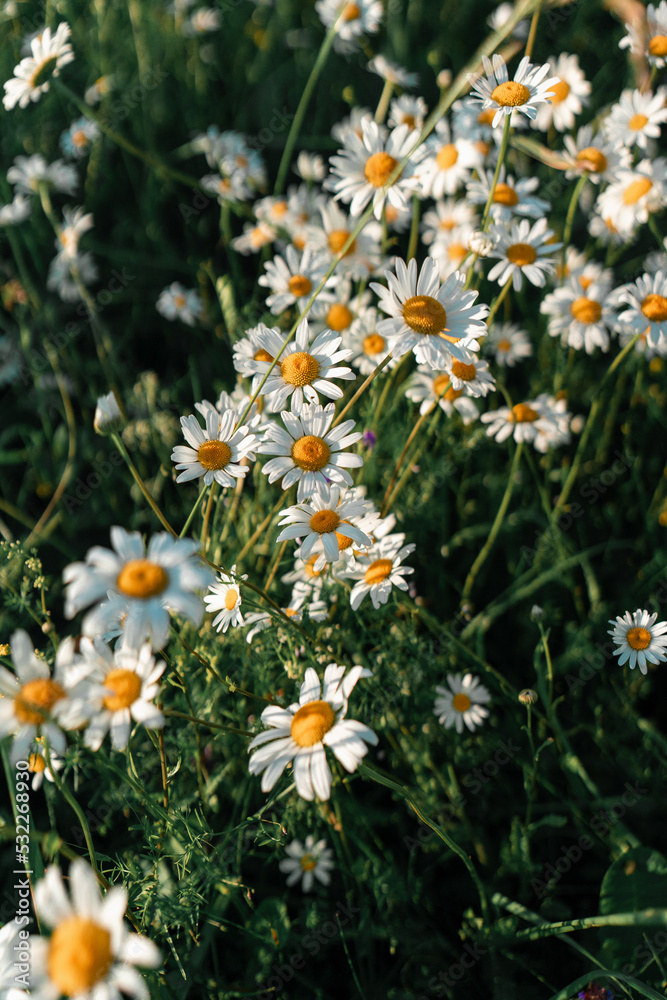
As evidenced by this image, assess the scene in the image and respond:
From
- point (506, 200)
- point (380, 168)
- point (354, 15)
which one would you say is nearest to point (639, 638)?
point (506, 200)

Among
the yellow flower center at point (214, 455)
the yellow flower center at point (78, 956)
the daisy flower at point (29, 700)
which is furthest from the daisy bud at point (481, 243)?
the yellow flower center at point (78, 956)

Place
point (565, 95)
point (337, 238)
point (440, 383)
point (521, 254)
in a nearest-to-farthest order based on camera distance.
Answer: point (440, 383)
point (521, 254)
point (337, 238)
point (565, 95)

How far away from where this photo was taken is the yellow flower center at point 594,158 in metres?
2.53

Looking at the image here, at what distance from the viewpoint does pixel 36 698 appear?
1.20 metres

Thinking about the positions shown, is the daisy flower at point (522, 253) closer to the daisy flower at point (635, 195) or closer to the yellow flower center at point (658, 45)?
the daisy flower at point (635, 195)

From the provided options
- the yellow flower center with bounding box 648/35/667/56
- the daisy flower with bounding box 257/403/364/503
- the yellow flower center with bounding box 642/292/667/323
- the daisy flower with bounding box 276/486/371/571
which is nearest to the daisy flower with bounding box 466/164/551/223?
the yellow flower center with bounding box 642/292/667/323

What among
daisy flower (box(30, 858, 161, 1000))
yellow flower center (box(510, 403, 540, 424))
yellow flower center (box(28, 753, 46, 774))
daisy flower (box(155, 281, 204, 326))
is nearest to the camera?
daisy flower (box(30, 858, 161, 1000))

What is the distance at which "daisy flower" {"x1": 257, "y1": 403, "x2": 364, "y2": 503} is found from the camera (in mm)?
1663

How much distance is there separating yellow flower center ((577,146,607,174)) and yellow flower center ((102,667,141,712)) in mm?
2325

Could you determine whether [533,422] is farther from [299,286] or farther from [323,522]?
[323,522]

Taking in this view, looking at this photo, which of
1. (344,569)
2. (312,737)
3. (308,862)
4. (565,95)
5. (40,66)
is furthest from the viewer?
(565,95)

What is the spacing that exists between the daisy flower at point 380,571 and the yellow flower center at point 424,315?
540mm

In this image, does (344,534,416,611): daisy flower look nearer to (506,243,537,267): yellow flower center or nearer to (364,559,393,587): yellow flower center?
(364,559,393,587): yellow flower center

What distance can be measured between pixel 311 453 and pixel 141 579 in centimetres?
63
